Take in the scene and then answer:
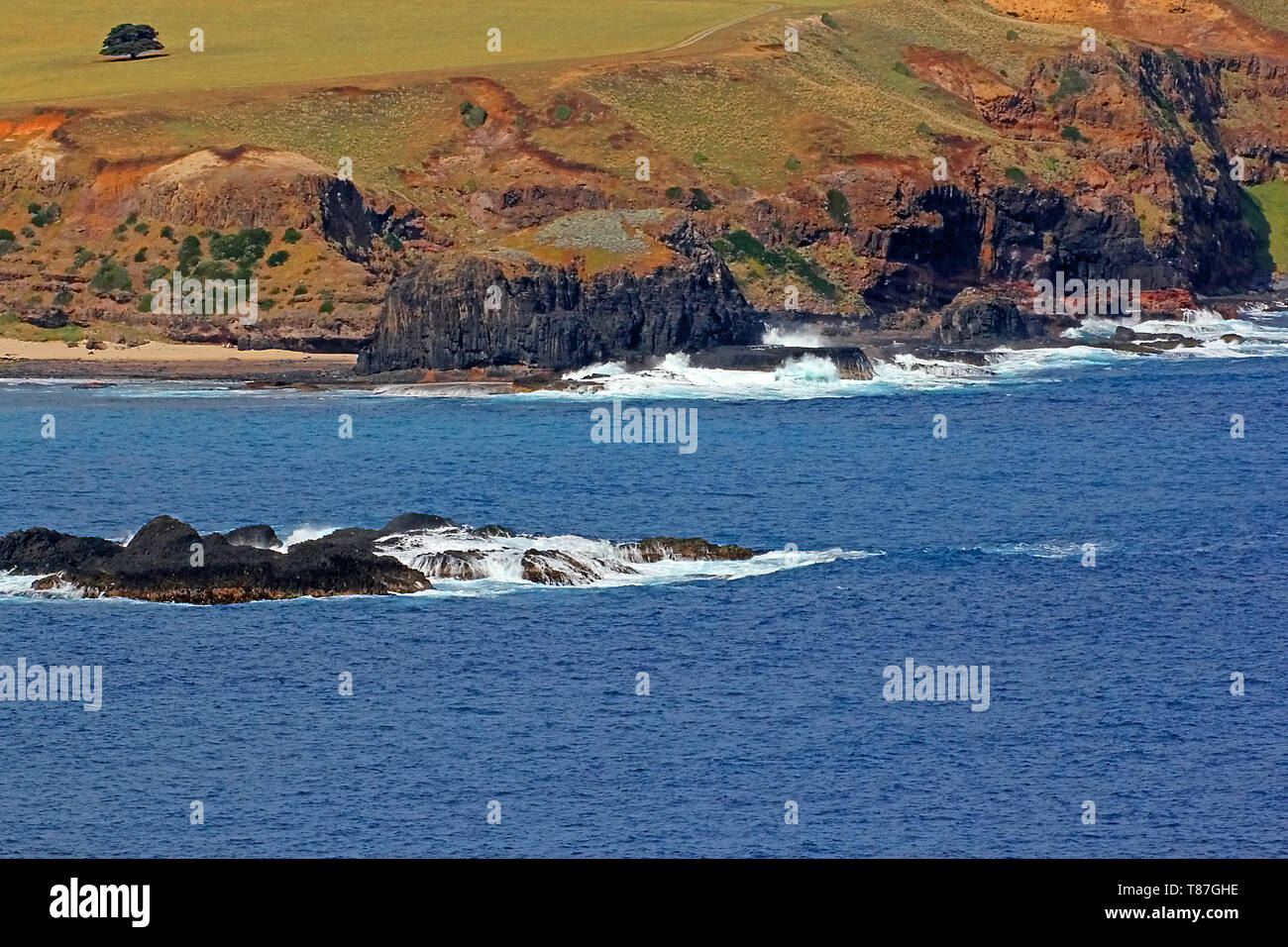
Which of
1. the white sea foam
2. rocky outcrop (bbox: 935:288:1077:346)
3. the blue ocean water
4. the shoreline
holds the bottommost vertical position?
the blue ocean water

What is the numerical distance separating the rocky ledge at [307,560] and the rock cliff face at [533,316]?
174 ft

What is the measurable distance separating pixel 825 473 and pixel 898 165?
71.9 meters

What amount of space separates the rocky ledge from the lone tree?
124 metres

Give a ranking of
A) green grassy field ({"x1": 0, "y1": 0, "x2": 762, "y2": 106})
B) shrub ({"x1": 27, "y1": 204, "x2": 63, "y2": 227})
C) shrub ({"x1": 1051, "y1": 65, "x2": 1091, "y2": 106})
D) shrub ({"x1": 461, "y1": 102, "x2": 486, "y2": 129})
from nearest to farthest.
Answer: shrub ({"x1": 27, "y1": 204, "x2": 63, "y2": 227}) < shrub ({"x1": 461, "y1": 102, "x2": 486, "y2": 129}) < green grassy field ({"x1": 0, "y1": 0, "x2": 762, "y2": 106}) < shrub ({"x1": 1051, "y1": 65, "x2": 1091, "y2": 106})

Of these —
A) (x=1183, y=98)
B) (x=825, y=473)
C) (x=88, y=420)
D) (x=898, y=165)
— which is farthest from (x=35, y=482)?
(x=1183, y=98)

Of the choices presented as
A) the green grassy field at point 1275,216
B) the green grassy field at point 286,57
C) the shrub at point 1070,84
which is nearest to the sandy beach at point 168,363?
the green grassy field at point 286,57

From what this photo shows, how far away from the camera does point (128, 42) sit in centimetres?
19212

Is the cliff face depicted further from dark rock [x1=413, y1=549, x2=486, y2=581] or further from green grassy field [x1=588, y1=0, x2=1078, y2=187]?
dark rock [x1=413, y1=549, x2=486, y2=581]

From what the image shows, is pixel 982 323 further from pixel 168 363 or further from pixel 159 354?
pixel 159 354

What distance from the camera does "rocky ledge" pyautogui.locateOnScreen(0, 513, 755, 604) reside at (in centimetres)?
6981

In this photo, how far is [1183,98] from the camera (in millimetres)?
198875

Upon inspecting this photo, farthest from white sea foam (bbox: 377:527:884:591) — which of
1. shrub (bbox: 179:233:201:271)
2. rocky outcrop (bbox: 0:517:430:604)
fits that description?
shrub (bbox: 179:233:201:271)

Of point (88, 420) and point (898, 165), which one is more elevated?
point (898, 165)

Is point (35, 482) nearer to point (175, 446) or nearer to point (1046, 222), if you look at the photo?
point (175, 446)
